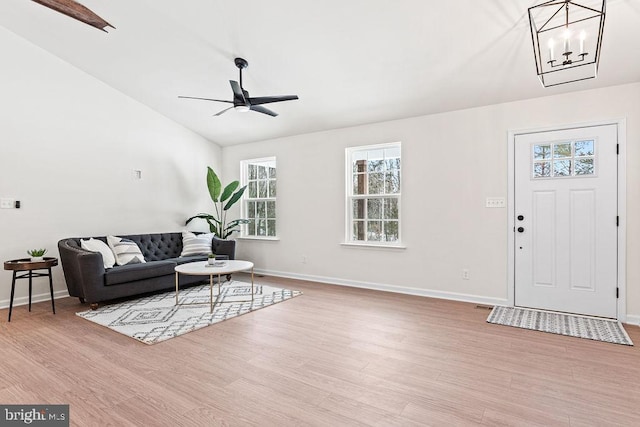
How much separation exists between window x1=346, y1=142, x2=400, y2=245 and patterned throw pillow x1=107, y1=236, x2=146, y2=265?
3001mm

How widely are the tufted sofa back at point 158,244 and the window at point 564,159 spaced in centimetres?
518

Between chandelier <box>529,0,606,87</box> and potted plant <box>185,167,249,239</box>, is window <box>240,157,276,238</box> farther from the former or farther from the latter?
chandelier <box>529,0,606,87</box>

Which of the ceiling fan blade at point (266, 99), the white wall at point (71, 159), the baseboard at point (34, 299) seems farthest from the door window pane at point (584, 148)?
the baseboard at point (34, 299)

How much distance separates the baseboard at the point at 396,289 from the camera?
426cm

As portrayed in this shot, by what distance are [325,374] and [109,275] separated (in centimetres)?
299

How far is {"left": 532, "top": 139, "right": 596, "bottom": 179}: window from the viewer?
12.2ft

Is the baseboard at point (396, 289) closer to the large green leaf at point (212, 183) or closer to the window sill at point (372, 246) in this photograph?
the window sill at point (372, 246)

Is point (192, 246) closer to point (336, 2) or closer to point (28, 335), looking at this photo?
point (28, 335)

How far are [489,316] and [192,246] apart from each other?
14.0 ft

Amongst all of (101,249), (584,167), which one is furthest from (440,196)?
(101,249)

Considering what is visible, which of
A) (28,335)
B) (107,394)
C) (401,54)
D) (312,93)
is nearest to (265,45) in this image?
(312,93)

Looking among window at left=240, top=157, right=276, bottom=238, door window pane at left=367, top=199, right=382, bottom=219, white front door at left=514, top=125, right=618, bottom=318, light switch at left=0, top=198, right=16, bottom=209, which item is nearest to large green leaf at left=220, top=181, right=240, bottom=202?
window at left=240, top=157, right=276, bottom=238

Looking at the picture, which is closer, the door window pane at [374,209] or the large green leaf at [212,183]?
the door window pane at [374,209]

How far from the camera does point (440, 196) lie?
179 inches
